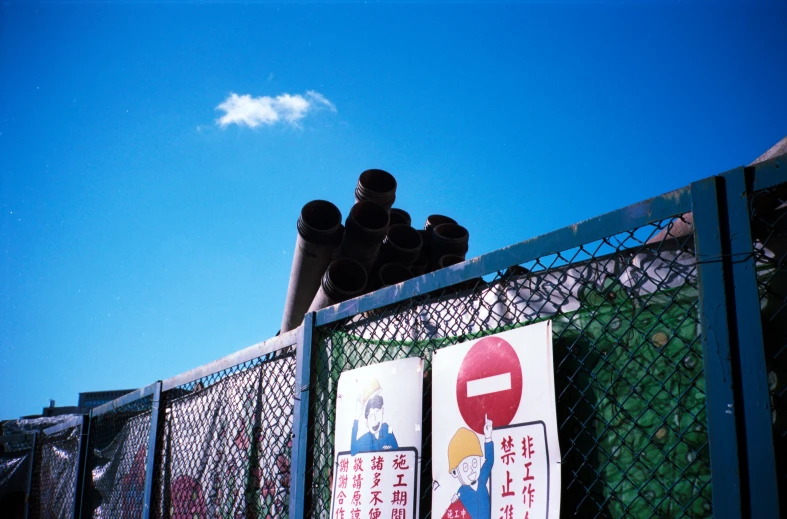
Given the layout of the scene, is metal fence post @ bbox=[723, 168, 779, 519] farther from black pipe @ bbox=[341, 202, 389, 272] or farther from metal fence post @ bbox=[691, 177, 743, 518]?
black pipe @ bbox=[341, 202, 389, 272]

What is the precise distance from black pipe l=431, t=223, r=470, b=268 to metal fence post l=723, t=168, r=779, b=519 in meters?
4.35


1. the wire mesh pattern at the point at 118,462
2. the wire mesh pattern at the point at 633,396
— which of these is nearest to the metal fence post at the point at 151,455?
the wire mesh pattern at the point at 118,462

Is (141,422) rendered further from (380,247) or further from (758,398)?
(758,398)

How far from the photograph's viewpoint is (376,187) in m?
6.34

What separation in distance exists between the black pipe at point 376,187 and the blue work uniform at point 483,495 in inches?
162

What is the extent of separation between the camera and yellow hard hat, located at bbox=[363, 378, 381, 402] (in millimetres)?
3023

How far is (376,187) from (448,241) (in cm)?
87

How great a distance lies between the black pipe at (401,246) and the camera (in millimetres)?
5941

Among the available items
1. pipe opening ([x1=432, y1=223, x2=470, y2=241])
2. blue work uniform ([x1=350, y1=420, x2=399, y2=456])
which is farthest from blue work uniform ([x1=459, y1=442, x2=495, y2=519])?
pipe opening ([x1=432, y1=223, x2=470, y2=241])

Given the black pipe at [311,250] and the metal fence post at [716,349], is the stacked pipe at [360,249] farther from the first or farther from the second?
the metal fence post at [716,349]

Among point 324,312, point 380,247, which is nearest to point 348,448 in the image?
point 324,312

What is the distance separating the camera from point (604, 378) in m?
2.24

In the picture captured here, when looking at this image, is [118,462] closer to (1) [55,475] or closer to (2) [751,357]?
(1) [55,475]

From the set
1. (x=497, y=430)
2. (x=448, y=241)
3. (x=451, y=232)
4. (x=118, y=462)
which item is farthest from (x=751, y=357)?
(x=118, y=462)
